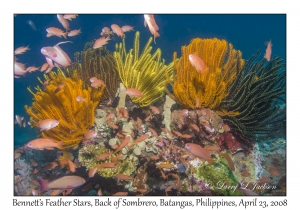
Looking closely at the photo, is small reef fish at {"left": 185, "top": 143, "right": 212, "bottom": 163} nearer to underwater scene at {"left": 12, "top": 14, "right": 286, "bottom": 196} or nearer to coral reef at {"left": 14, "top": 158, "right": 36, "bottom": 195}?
underwater scene at {"left": 12, "top": 14, "right": 286, "bottom": 196}

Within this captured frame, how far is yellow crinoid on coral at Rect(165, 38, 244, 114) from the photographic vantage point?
4641 mm

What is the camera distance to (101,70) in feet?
18.8

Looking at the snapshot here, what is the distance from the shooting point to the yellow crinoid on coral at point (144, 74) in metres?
5.28

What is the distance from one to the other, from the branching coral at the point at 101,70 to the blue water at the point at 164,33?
25.5m

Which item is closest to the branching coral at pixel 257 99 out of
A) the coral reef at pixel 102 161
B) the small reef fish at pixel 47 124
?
the coral reef at pixel 102 161

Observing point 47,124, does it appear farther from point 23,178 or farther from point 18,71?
point 23,178

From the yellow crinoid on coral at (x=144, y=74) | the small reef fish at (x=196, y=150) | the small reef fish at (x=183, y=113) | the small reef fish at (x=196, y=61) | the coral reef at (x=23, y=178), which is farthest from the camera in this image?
the coral reef at (x=23, y=178)

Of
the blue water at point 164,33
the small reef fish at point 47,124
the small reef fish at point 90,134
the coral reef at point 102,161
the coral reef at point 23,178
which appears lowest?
the coral reef at point 23,178

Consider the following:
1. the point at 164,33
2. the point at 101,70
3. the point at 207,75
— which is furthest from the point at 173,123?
the point at 164,33

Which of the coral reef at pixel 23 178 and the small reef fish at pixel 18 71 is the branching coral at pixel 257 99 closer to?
the small reef fish at pixel 18 71

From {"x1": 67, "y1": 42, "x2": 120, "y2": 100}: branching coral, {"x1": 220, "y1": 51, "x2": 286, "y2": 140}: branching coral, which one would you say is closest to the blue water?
{"x1": 67, "y1": 42, "x2": 120, "y2": 100}: branching coral

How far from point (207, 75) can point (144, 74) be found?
1513 millimetres

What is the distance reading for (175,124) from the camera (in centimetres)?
507

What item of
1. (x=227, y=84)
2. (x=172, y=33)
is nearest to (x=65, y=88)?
(x=227, y=84)
